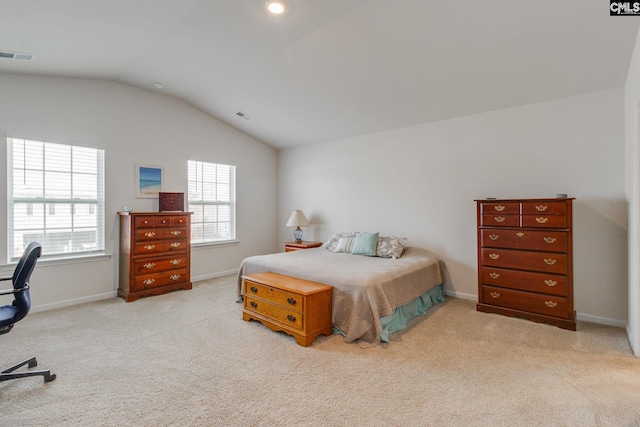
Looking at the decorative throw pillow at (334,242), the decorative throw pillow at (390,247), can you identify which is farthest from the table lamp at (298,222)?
the decorative throw pillow at (390,247)

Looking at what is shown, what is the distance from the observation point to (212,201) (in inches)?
221

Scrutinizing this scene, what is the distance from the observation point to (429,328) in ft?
10.5

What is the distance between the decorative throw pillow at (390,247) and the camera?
4.20m

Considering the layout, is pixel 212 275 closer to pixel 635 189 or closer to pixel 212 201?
pixel 212 201

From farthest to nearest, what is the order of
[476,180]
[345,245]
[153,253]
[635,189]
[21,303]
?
[345,245], [153,253], [476,180], [635,189], [21,303]

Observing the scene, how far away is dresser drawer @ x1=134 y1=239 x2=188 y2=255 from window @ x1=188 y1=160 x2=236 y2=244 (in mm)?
668

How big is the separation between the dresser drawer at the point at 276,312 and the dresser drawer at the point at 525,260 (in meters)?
2.24

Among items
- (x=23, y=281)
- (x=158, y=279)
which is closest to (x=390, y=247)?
(x=158, y=279)

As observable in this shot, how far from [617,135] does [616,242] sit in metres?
1.09

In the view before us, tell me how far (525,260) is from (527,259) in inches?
0.9

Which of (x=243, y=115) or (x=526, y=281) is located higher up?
(x=243, y=115)

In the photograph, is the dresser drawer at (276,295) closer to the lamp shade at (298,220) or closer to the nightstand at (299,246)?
the nightstand at (299,246)

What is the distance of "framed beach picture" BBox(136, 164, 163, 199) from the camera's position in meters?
4.64
